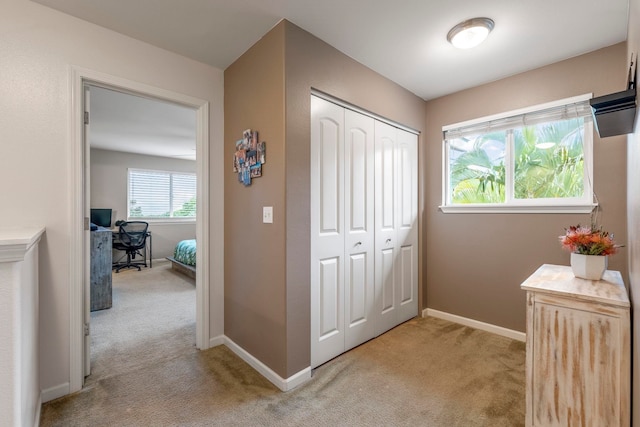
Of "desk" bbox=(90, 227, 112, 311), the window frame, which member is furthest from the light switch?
the window frame

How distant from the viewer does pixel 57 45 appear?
1795 millimetres

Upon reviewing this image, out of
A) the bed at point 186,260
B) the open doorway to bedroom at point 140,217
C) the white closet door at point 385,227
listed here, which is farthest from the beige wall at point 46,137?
the bed at point 186,260

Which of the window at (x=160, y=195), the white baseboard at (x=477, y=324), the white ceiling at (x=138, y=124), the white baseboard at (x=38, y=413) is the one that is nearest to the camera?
the white baseboard at (x=38, y=413)

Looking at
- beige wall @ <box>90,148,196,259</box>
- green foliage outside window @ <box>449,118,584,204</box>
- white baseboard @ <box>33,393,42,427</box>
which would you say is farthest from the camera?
beige wall @ <box>90,148,196,259</box>

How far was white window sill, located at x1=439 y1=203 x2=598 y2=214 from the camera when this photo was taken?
224 cm

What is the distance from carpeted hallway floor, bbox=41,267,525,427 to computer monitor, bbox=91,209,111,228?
4605mm

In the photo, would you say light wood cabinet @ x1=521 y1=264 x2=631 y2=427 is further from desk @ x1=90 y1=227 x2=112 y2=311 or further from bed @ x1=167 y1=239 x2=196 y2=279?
bed @ x1=167 y1=239 x2=196 y2=279

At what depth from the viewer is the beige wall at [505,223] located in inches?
83.1

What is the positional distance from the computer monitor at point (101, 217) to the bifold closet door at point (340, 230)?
545 centimetres

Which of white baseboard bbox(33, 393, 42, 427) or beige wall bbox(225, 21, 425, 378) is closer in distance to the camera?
white baseboard bbox(33, 393, 42, 427)

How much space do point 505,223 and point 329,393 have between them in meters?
2.11

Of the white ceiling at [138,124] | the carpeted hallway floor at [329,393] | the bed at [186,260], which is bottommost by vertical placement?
the carpeted hallway floor at [329,393]

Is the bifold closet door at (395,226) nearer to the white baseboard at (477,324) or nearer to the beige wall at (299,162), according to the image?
the white baseboard at (477,324)

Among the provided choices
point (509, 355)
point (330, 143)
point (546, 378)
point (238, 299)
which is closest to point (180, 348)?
point (238, 299)
